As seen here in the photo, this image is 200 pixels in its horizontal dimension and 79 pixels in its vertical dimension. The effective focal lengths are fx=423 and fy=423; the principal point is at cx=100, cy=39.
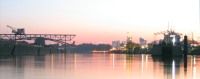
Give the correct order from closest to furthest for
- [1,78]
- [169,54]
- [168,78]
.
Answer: [1,78]
[168,78]
[169,54]

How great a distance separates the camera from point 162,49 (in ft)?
567

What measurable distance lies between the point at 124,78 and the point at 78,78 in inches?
162

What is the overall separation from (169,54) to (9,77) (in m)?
138

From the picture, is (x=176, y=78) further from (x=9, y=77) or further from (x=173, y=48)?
(x=173, y=48)

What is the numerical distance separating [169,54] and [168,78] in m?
134

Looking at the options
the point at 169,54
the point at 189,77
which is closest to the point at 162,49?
the point at 169,54

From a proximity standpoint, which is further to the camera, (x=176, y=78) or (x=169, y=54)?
(x=169, y=54)

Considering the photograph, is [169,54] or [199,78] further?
[169,54]

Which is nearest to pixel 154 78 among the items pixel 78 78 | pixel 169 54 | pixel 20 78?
pixel 78 78

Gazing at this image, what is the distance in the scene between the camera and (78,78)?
37.4 meters

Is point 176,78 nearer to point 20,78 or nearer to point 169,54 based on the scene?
point 20,78

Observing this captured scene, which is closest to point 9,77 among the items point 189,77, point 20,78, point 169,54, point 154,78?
point 20,78

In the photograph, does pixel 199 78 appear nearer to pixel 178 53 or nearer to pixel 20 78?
pixel 20 78

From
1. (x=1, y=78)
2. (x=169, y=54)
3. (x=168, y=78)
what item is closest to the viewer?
(x=1, y=78)
